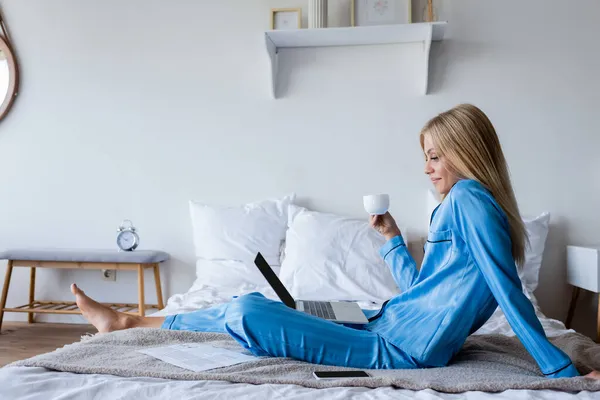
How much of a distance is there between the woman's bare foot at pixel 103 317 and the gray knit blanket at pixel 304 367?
19cm

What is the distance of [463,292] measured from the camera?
4.15 feet

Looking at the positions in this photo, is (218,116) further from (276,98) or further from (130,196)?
(130,196)

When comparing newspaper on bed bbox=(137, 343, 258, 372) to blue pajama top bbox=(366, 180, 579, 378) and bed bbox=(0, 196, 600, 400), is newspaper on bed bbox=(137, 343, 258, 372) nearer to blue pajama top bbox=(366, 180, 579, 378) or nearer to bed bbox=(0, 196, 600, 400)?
bed bbox=(0, 196, 600, 400)

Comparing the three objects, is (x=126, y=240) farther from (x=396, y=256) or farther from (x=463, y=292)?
(x=463, y=292)

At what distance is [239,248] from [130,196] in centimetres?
80

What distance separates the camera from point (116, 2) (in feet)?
10.1

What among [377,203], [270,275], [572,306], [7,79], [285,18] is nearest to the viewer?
[270,275]

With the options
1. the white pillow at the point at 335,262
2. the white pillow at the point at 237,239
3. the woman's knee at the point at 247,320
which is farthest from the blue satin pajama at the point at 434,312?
the white pillow at the point at 237,239

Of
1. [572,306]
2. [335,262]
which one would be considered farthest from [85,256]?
[572,306]

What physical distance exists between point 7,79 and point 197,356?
8.60ft

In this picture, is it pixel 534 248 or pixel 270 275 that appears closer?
pixel 270 275

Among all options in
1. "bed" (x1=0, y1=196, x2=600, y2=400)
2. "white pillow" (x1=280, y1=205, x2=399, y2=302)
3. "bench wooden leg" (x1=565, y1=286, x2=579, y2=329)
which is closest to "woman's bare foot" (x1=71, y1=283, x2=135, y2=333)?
"bed" (x1=0, y1=196, x2=600, y2=400)

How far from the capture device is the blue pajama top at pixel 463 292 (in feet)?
3.71

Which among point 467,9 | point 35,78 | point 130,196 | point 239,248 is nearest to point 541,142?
point 467,9
